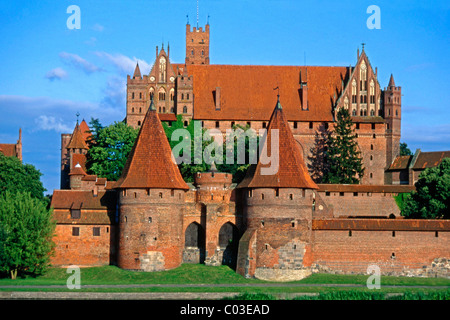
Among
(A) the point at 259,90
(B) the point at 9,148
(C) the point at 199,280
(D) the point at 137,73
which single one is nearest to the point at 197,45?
(A) the point at 259,90

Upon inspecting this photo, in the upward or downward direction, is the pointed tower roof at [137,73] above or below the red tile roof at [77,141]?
above

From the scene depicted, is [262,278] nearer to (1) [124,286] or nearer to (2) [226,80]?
(1) [124,286]

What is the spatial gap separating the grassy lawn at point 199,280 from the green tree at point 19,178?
13337 millimetres

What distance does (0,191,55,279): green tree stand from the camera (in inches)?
1966

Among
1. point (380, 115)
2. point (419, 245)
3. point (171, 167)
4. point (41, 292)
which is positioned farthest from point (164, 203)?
point (380, 115)

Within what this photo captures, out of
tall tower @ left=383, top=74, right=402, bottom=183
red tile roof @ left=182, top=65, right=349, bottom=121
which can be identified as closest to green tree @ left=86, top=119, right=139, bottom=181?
red tile roof @ left=182, top=65, right=349, bottom=121

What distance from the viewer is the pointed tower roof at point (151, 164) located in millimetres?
51406

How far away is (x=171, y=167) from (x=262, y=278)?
894cm

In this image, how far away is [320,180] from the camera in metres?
75.9

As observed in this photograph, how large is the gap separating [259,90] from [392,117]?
12.6 metres

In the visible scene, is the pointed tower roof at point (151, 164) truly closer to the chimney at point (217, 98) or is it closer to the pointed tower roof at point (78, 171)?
the pointed tower roof at point (78, 171)

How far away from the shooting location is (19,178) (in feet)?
212

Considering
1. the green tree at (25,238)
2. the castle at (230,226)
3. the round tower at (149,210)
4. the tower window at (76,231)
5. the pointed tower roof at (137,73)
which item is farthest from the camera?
the pointed tower roof at (137,73)

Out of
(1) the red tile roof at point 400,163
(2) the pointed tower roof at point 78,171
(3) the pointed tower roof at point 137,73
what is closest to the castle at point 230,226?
(2) the pointed tower roof at point 78,171
